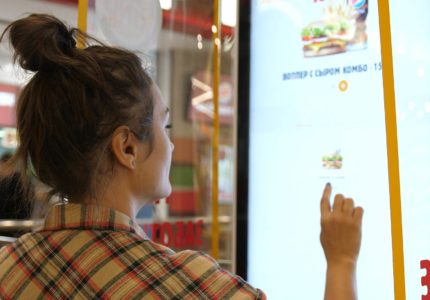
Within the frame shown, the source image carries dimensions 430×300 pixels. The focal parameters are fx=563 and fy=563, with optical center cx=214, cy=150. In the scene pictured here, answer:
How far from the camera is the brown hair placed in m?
0.93

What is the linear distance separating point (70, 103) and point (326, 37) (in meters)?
0.91

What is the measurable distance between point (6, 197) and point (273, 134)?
886 mm

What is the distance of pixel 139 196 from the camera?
3.37 ft

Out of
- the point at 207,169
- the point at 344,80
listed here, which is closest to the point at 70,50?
the point at 344,80

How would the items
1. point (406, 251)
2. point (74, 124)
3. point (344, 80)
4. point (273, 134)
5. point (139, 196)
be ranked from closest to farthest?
point (74, 124)
point (139, 196)
point (406, 251)
point (344, 80)
point (273, 134)

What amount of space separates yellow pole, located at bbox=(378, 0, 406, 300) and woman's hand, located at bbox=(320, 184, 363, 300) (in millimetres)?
65

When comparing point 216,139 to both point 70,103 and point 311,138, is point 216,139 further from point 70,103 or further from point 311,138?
point 70,103

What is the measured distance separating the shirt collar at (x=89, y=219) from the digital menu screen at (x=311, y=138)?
2.47 feet

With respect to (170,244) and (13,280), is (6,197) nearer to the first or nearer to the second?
(170,244)

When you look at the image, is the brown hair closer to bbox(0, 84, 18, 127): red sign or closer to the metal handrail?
the metal handrail

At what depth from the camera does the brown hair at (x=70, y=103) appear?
934 mm

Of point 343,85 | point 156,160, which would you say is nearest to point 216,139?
point 343,85

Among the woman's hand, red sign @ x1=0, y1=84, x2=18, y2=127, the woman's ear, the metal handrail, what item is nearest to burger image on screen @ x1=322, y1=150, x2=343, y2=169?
the woman's hand

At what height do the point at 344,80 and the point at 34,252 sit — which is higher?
the point at 344,80
